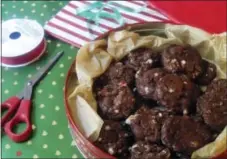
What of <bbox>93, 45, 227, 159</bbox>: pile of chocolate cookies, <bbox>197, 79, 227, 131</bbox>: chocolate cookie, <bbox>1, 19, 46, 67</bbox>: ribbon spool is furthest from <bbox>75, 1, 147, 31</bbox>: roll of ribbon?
<bbox>197, 79, 227, 131</bbox>: chocolate cookie

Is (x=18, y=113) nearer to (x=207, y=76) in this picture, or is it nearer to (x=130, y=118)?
(x=130, y=118)

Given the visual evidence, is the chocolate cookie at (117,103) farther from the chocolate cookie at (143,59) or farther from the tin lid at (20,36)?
the tin lid at (20,36)

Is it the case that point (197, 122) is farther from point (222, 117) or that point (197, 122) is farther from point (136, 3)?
point (136, 3)

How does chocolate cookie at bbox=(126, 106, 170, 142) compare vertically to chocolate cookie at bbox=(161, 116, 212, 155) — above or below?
below

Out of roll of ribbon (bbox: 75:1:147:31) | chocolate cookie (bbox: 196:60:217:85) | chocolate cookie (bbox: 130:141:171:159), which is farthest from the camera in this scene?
roll of ribbon (bbox: 75:1:147:31)

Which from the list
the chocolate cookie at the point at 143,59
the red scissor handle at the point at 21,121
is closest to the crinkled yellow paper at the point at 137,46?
the chocolate cookie at the point at 143,59

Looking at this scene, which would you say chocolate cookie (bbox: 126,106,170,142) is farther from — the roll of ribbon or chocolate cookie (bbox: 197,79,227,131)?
the roll of ribbon

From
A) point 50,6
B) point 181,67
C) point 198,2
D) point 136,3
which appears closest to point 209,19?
point 198,2
